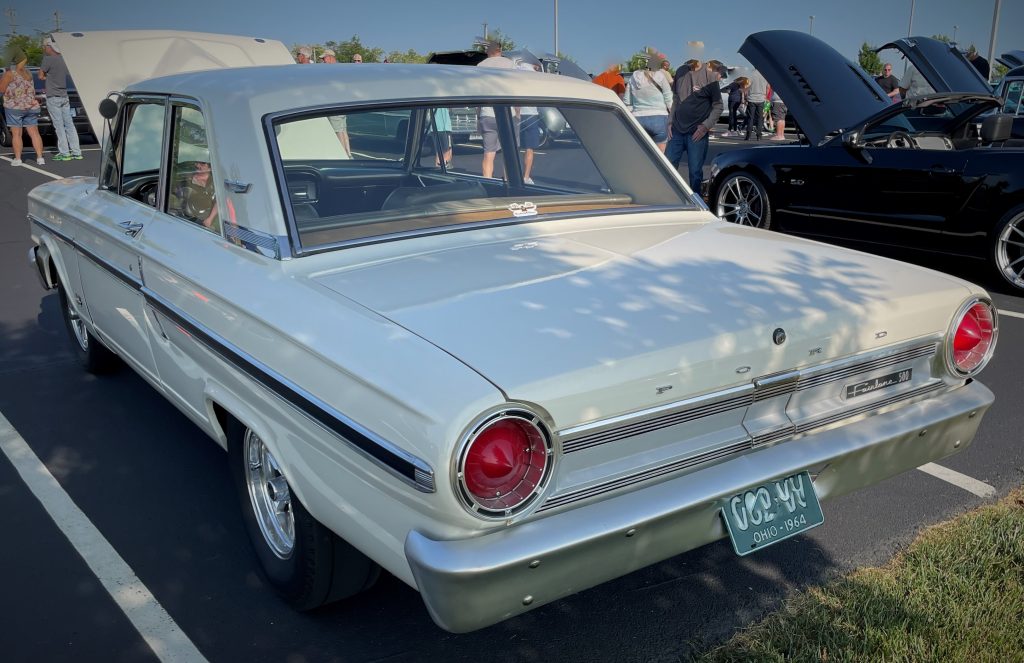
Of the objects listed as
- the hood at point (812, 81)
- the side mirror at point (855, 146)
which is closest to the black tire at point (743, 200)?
the hood at point (812, 81)

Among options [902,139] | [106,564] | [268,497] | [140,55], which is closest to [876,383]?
[268,497]

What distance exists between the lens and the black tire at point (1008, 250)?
6262mm

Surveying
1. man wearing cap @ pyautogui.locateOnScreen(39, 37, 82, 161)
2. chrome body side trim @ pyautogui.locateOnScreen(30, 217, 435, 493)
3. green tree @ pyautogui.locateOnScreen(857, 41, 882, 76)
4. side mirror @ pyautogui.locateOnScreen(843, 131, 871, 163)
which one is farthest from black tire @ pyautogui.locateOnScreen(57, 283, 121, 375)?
green tree @ pyautogui.locateOnScreen(857, 41, 882, 76)

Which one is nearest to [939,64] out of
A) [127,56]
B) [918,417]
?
[918,417]

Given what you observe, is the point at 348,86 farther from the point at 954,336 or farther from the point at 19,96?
the point at 19,96

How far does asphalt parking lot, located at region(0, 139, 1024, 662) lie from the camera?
2711 millimetres

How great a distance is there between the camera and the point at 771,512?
2439mm

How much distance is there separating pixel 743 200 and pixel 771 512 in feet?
19.5

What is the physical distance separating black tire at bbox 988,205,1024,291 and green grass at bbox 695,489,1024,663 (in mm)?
3851

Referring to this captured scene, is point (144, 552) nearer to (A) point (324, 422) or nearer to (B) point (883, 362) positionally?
(A) point (324, 422)

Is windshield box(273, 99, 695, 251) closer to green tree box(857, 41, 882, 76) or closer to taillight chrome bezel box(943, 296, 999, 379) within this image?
taillight chrome bezel box(943, 296, 999, 379)

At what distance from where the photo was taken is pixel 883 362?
8.87ft

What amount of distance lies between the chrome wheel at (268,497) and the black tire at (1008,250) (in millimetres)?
5567

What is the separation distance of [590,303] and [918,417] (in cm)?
115
